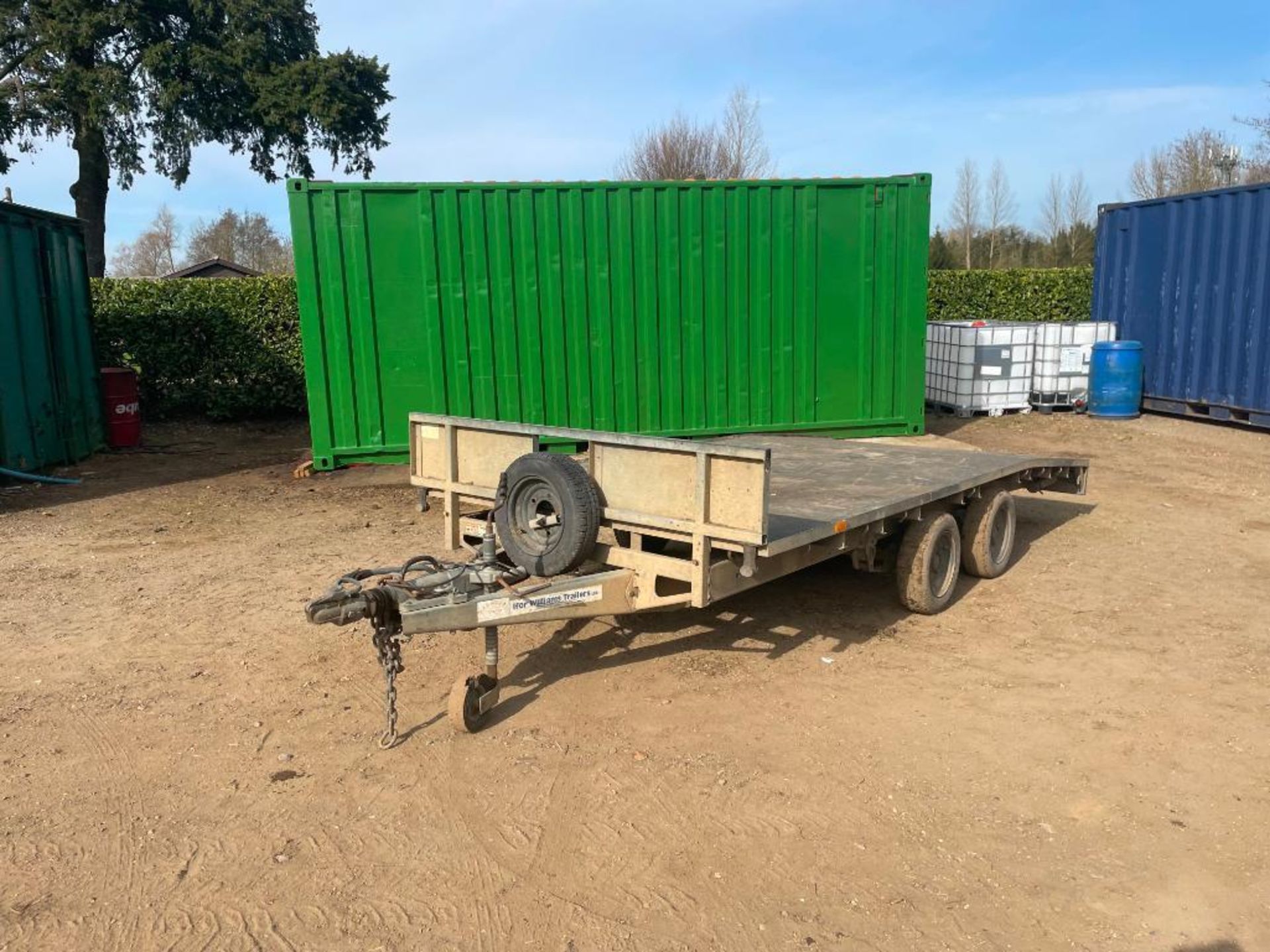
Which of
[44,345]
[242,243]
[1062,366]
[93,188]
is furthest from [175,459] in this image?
[242,243]

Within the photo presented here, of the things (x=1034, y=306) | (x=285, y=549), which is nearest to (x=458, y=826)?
(x=285, y=549)

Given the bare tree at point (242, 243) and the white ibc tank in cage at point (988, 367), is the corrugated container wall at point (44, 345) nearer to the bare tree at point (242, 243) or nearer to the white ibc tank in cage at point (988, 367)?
the white ibc tank in cage at point (988, 367)

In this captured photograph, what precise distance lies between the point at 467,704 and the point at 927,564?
296 centimetres

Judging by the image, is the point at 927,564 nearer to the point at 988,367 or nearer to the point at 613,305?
the point at 613,305

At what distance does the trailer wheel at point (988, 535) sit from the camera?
21.4ft

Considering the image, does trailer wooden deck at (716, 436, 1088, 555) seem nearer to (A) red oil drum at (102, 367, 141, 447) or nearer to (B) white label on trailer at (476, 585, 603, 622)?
(B) white label on trailer at (476, 585, 603, 622)

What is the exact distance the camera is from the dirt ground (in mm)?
3107

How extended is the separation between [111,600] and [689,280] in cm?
612

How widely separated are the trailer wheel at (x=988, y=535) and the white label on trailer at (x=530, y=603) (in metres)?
3.17

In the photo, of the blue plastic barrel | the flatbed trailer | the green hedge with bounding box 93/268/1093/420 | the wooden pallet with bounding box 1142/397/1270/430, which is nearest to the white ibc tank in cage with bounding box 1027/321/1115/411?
the blue plastic barrel

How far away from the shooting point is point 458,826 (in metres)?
3.62

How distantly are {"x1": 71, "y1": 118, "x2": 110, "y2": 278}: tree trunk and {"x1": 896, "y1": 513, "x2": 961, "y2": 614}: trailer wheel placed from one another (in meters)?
24.1

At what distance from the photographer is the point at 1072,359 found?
14.9 metres

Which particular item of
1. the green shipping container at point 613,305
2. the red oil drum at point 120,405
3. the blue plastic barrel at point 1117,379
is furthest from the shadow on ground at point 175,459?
the blue plastic barrel at point 1117,379
